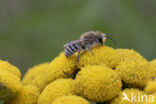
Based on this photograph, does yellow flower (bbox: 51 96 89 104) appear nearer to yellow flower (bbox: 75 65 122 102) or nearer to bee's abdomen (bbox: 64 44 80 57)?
yellow flower (bbox: 75 65 122 102)

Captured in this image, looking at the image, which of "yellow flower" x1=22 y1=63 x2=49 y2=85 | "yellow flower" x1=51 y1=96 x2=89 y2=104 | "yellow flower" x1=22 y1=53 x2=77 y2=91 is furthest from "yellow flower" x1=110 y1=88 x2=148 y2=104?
"yellow flower" x1=22 y1=63 x2=49 y2=85

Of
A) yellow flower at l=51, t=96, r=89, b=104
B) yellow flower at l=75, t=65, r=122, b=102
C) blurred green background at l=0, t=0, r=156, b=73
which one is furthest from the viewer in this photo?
blurred green background at l=0, t=0, r=156, b=73

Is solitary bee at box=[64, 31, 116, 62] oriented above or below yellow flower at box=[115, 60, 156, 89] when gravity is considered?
above

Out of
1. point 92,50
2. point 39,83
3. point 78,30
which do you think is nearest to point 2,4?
point 78,30

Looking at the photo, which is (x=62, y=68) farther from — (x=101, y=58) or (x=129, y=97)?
(x=129, y=97)

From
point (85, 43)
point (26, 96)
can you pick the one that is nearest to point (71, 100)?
point (26, 96)

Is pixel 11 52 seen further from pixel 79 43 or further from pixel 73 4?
pixel 79 43
